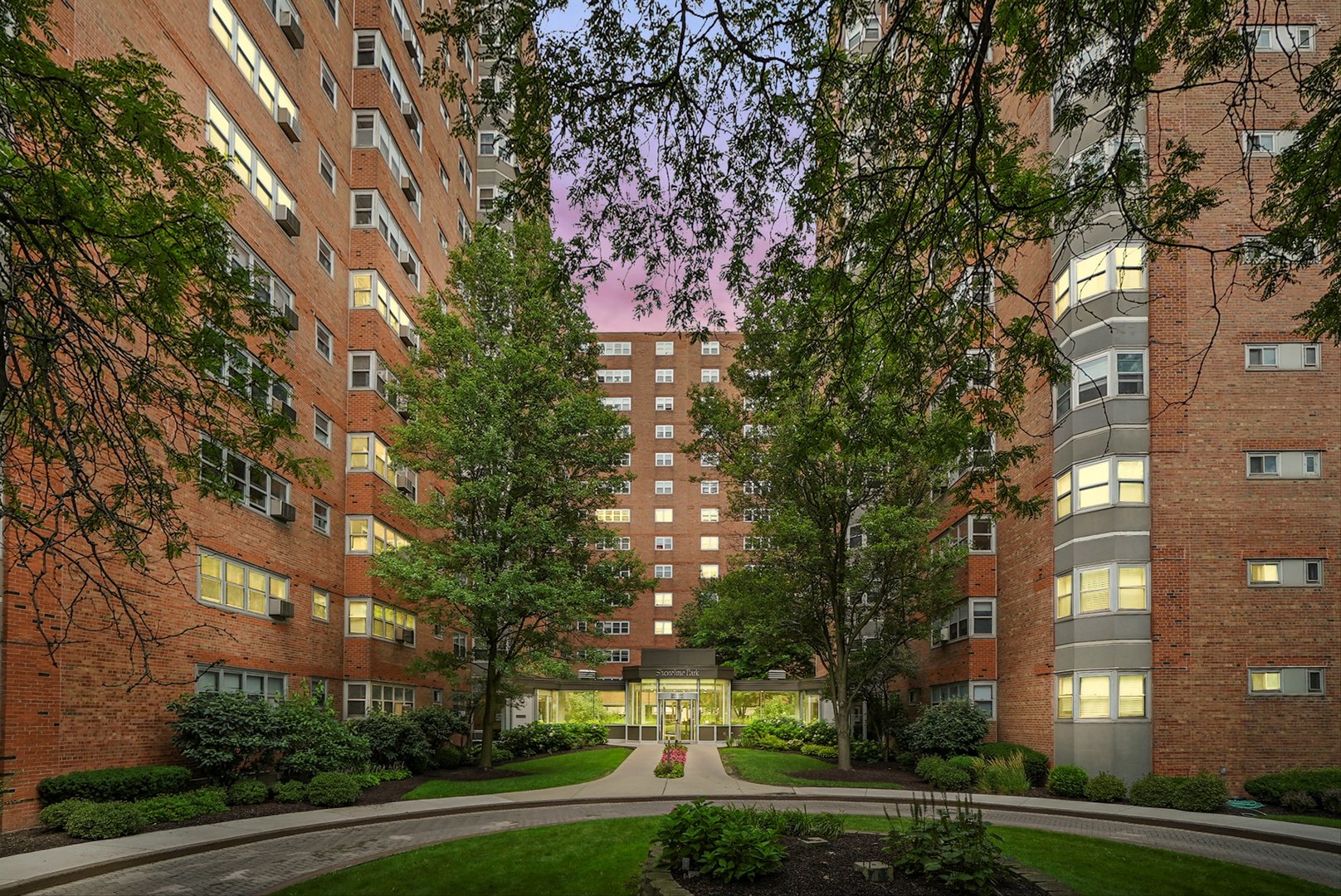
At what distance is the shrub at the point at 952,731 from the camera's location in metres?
28.1

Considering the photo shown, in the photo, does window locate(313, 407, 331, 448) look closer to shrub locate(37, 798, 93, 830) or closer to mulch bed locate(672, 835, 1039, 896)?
shrub locate(37, 798, 93, 830)

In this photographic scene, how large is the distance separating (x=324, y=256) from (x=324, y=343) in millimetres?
2742

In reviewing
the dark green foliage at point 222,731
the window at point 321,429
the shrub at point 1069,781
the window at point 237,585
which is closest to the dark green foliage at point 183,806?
the dark green foliage at point 222,731

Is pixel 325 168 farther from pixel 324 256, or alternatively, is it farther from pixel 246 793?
pixel 246 793

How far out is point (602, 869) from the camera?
41.4ft

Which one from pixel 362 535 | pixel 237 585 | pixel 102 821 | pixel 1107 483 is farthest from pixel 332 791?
pixel 1107 483

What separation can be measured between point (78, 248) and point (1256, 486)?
24.7 meters

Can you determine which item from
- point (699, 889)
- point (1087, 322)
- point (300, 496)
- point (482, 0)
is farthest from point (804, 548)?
point (482, 0)

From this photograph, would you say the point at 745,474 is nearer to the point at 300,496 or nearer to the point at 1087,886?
the point at 300,496

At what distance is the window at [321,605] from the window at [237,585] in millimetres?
2278

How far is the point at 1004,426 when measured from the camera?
10992 millimetres

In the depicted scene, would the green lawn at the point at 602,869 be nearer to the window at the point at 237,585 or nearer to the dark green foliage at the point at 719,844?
the dark green foliage at the point at 719,844

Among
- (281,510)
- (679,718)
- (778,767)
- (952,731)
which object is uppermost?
(281,510)

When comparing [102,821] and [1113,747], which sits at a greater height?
[102,821]
